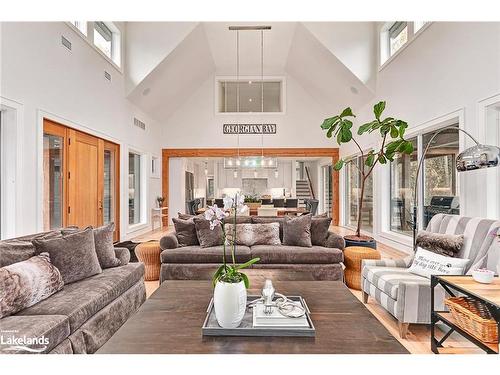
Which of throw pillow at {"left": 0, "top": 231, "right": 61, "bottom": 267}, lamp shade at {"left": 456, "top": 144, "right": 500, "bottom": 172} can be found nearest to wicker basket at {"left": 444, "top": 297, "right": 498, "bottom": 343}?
lamp shade at {"left": 456, "top": 144, "right": 500, "bottom": 172}

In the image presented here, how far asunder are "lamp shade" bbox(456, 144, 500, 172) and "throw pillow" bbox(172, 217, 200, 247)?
10.4ft

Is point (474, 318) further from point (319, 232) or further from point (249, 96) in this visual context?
point (249, 96)

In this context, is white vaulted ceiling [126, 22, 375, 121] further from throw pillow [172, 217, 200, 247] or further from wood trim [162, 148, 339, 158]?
throw pillow [172, 217, 200, 247]

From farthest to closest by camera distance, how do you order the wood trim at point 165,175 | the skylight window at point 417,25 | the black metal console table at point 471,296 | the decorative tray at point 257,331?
the wood trim at point 165,175 → the skylight window at point 417,25 → the black metal console table at point 471,296 → the decorative tray at point 257,331

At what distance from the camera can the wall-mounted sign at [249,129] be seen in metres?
9.39

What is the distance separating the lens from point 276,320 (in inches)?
70.7

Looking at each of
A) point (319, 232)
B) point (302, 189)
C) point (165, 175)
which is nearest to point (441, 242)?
point (319, 232)

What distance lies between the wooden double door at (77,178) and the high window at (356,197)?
5.51m

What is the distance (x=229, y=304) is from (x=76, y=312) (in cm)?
113

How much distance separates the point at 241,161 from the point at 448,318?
290 inches

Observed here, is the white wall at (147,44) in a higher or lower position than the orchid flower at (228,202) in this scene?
higher

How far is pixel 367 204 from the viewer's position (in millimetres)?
8023

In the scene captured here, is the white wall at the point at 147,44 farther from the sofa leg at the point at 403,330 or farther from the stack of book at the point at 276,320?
the sofa leg at the point at 403,330

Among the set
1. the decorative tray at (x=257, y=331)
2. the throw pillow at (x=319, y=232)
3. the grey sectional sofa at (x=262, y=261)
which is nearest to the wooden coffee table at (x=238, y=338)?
the decorative tray at (x=257, y=331)
